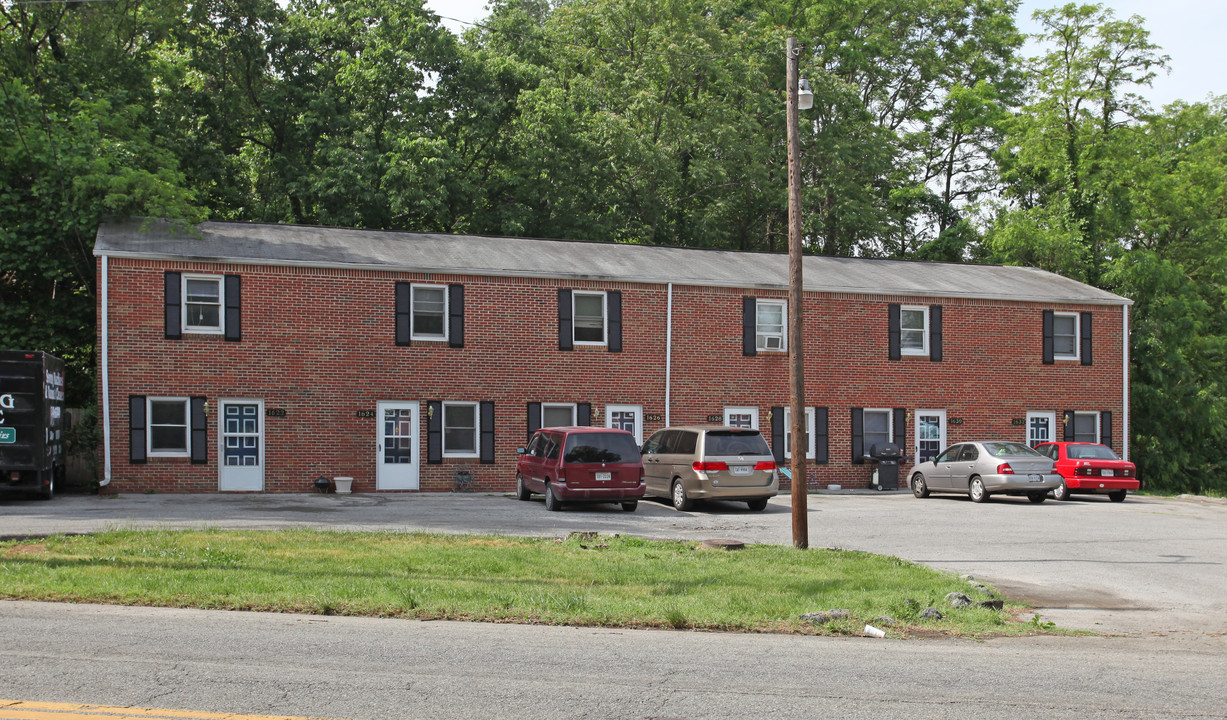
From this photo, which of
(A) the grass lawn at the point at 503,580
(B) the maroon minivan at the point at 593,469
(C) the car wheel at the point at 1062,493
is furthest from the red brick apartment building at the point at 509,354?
(A) the grass lawn at the point at 503,580

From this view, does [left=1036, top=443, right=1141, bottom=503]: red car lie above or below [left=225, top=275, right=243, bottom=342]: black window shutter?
below

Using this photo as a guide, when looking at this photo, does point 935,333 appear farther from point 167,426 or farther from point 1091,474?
point 167,426

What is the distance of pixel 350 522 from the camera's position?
60.1 ft

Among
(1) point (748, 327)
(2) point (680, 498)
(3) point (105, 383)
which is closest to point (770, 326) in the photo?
(1) point (748, 327)

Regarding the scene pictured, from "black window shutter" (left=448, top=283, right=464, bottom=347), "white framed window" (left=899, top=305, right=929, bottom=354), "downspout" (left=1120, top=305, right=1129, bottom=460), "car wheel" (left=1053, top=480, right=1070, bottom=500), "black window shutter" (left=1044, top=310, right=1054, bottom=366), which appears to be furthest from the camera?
"downspout" (left=1120, top=305, right=1129, bottom=460)

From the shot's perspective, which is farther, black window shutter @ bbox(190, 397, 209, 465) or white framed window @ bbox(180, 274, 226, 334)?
white framed window @ bbox(180, 274, 226, 334)

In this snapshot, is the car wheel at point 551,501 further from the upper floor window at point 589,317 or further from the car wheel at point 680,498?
the upper floor window at point 589,317

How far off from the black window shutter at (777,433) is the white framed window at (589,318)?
5.43 meters

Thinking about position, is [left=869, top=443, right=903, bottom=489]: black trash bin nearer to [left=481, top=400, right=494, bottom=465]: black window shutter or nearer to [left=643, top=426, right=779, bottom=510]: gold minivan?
[left=643, top=426, right=779, bottom=510]: gold minivan

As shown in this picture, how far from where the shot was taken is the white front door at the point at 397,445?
26.9 m

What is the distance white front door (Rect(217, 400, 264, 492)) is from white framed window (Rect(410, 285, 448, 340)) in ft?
13.9

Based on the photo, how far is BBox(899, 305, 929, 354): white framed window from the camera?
31.8 metres

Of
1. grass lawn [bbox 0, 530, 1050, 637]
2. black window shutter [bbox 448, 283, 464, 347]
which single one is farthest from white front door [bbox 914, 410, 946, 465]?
grass lawn [bbox 0, 530, 1050, 637]

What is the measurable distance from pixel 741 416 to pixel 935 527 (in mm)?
11023
